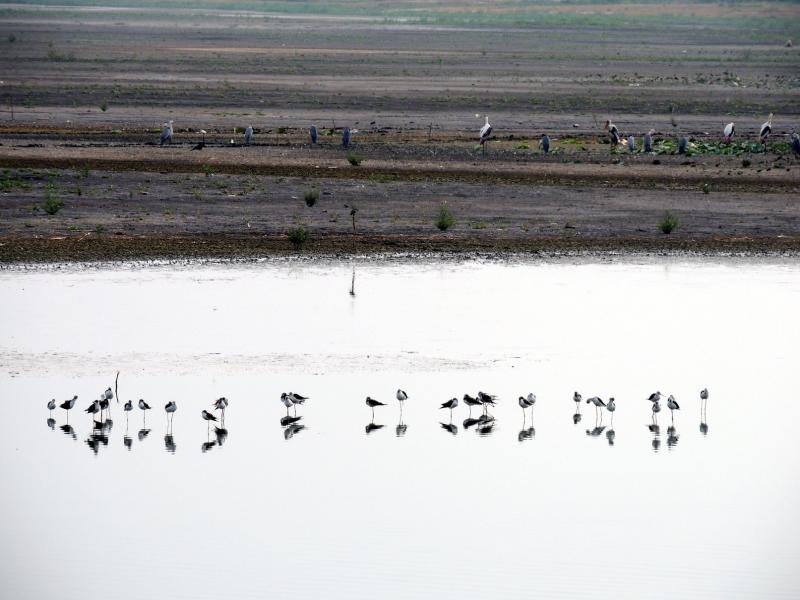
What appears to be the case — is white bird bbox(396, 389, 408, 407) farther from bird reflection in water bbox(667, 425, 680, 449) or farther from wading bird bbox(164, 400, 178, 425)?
bird reflection in water bbox(667, 425, 680, 449)

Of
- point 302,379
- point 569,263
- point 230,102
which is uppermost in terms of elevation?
point 230,102

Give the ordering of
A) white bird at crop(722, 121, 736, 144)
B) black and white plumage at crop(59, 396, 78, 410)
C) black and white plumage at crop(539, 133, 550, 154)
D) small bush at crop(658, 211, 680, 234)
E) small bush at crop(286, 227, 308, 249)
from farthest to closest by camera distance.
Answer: white bird at crop(722, 121, 736, 144) → black and white plumage at crop(539, 133, 550, 154) → small bush at crop(658, 211, 680, 234) → small bush at crop(286, 227, 308, 249) → black and white plumage at crop(59, 396, 78, 410)

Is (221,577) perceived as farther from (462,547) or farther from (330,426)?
(330,426)

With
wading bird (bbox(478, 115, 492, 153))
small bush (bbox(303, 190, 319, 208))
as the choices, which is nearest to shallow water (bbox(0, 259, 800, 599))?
small bush (bbox(303, 190, 319, 208))

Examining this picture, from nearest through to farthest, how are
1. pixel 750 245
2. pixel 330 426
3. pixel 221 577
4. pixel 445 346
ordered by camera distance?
pixel 221 577, pixel 330 426, pixel 445 346, pixel 750 245

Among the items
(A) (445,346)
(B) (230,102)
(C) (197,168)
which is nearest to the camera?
(A) (445,346)

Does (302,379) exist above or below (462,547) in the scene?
above

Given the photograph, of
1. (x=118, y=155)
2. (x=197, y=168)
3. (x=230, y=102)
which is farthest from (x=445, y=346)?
(x=230, y=102)

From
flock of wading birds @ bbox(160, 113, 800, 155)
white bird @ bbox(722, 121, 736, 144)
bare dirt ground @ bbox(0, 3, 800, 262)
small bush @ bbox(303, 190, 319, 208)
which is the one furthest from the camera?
white bird @ bbox(722, 121, 736, 144)
